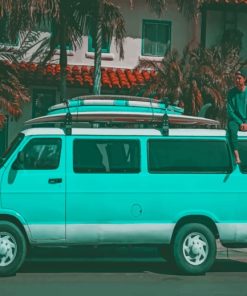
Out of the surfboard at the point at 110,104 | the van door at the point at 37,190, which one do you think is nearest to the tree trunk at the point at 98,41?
the surfboard at the point at 110,104

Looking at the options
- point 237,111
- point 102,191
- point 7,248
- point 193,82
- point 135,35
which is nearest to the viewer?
point 7,248

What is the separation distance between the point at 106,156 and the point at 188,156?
49.3 inches

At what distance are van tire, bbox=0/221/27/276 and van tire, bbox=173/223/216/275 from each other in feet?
7.49

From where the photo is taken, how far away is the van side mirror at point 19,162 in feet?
36.7

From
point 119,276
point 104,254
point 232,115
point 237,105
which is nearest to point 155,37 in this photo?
point 104,254

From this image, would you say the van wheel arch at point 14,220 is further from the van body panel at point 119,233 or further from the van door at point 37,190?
the van body panel at point 119,233

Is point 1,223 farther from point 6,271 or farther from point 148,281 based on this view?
point 148,281

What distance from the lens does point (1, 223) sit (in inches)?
440

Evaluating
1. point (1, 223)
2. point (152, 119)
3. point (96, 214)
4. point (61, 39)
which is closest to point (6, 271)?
point (1, 223)

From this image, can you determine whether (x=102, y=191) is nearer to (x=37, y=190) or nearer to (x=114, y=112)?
(x=37, y=190)

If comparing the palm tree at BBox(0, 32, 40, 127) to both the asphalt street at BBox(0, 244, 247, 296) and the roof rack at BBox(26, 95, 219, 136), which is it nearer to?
the asphalt street at BBox(0, 244, 247, 296)

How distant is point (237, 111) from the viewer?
39.9ft

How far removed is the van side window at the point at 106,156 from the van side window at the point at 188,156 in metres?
0.26

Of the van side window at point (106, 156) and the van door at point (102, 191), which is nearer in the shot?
the van door at point (102, 191)
